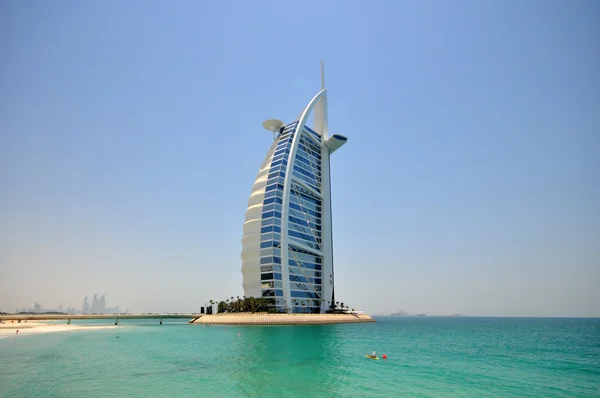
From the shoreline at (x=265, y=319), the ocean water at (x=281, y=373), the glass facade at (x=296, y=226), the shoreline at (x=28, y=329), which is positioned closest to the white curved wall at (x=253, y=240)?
the glass facade at (x=296, y=226)

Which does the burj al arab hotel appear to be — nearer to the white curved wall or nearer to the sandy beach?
the white curved wall

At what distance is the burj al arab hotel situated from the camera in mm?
87188

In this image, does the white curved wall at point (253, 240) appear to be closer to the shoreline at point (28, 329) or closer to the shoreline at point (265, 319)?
the shoreline at point (265, 319)

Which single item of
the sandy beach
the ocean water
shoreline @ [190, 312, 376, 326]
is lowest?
the sandy beach

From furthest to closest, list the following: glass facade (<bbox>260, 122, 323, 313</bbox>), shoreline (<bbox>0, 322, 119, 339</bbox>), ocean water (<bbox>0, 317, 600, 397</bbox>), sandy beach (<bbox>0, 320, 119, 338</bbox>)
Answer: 1. glass facade (<bbox>260, 122, 323, 313</bbox>)
2. sandy beach (<bbox>0, 320, 119, 338</bbox>)
3. shoreline (<bbox>0, 322, 119, 339</bbox>)
4. ocean water (<bbox>0, 317, 600, 397</bbox>)

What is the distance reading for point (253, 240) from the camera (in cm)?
9225

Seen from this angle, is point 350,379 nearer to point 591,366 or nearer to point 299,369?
point 299,369

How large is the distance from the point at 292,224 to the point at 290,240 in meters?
5.24

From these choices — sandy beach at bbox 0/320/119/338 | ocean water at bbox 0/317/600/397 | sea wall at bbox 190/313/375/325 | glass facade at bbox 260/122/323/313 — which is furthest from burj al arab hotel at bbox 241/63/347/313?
ocean water at bbox 0/317/600/397

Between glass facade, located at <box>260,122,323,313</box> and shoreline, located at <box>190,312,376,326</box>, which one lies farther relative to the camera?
glass facade, located at <box>260,122,323,313</box>

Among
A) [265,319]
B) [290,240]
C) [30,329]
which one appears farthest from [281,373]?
[30,329]

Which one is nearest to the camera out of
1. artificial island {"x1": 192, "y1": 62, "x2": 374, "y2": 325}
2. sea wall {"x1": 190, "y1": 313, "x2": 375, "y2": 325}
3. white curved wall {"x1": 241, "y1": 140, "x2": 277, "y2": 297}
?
sea wall {"x1": 190, "y1": 313, "x2": 375, "y2": 325}

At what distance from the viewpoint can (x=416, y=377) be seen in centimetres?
2484

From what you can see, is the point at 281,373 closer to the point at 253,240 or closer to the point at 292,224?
the point at 253,240
